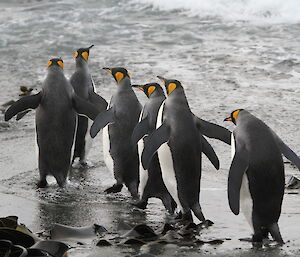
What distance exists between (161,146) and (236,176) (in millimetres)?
807

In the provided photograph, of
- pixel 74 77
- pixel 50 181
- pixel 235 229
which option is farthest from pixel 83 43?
pixel 235 229

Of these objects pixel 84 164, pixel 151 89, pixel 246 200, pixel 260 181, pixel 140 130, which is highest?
pixel 151 89

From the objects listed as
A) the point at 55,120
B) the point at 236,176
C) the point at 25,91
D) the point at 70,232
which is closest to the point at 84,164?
the point at 55,120

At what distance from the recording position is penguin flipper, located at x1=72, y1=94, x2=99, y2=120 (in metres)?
5.88

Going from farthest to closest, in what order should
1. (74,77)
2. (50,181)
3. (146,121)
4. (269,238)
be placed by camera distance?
1. (74,77)
2. (50,181)
3. (146,121)
4. (269,238)

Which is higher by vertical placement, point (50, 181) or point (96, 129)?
point (96, 129)

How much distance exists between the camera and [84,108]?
588cm

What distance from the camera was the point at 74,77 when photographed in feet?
22.4

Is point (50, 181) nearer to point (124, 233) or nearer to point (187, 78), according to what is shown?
point (124, 233)

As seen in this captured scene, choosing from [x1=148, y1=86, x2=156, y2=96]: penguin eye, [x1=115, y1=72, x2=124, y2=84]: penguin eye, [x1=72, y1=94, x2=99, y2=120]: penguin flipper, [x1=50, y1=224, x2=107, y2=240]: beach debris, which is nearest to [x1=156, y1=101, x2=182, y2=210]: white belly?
[x1=148, y1=86, x2=156, y2=96]: penguin eye

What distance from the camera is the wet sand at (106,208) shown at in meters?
4.17

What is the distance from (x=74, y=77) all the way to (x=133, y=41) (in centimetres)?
656

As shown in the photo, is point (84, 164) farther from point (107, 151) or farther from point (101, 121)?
point (101, 121)

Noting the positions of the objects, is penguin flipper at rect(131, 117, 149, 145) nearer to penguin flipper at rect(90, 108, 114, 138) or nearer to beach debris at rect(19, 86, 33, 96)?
penguin flipper at rect(90, 108, 114, 138)
